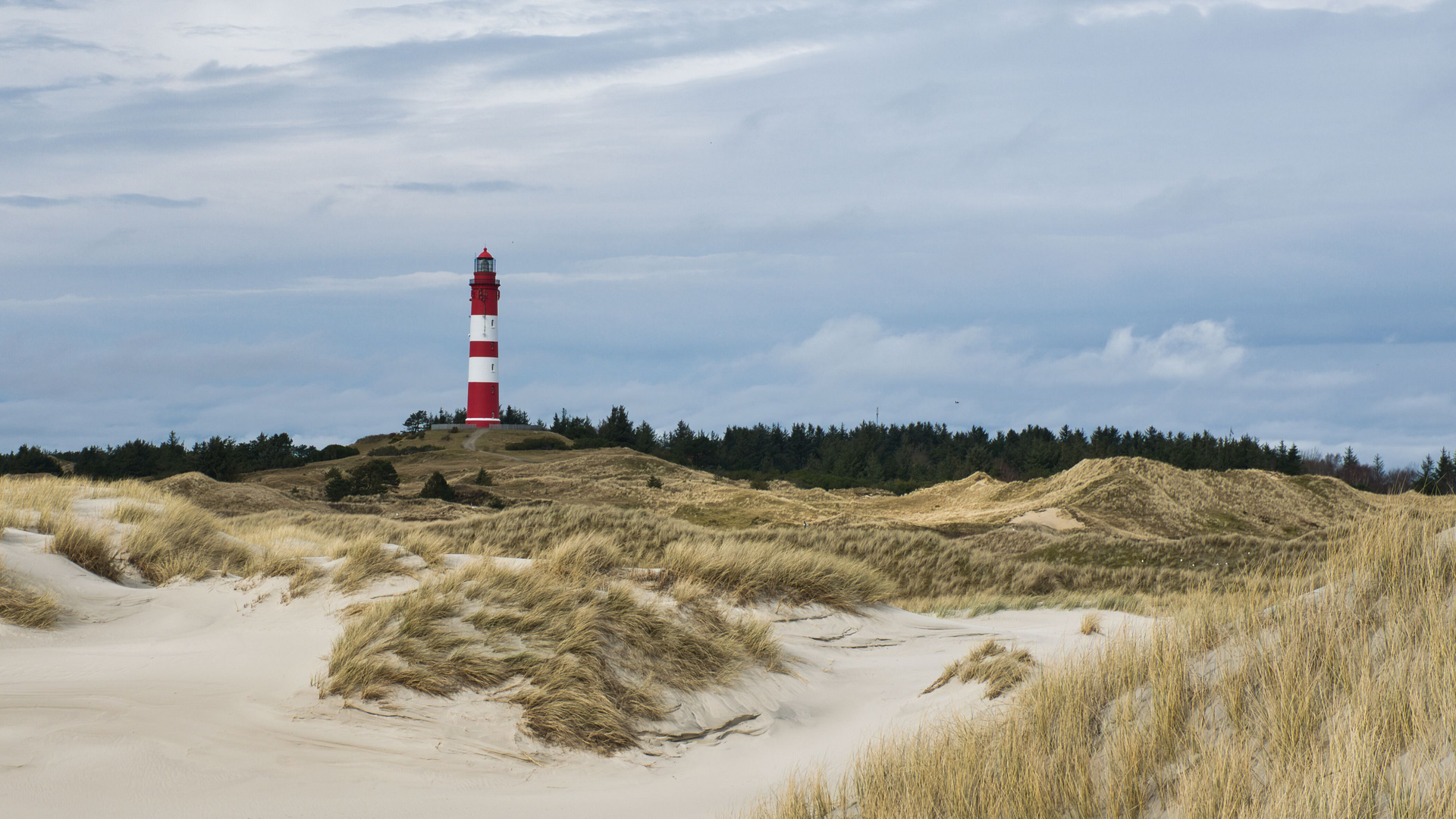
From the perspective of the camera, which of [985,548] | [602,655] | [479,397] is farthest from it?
[479,397]

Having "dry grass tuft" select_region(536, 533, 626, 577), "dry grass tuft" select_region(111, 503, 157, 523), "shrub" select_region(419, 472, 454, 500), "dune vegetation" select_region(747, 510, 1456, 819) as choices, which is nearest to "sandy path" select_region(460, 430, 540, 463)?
"shrub" select_region(419, 472, 454, 500)

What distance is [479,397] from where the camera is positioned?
61.8 meters

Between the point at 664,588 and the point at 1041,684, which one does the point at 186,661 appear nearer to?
the point at 664,588

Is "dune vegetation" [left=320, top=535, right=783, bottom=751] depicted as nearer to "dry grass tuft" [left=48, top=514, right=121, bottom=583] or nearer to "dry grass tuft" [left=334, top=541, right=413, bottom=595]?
"dry grass tuft" [left=334, top=541, right=413, bottom=595]

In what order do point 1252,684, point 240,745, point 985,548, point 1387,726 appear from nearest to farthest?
point 1387,726
point 1252,684
point 240,745
point 985,548

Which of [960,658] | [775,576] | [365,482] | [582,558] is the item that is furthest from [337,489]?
[960,658]

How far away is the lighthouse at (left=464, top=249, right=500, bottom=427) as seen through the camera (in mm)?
59875

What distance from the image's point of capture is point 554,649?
7406 millimetres

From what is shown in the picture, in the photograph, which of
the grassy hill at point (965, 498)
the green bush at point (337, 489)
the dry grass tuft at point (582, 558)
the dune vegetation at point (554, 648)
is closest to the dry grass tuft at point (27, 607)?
the dune vegetation at point (554, 648)

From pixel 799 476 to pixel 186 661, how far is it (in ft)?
187

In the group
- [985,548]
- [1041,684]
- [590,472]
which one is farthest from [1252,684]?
[590,472]

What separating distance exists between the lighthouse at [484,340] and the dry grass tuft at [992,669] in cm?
5492

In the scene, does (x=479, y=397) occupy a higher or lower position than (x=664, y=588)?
higher

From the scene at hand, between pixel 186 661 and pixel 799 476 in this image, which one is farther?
pixel 799 476
